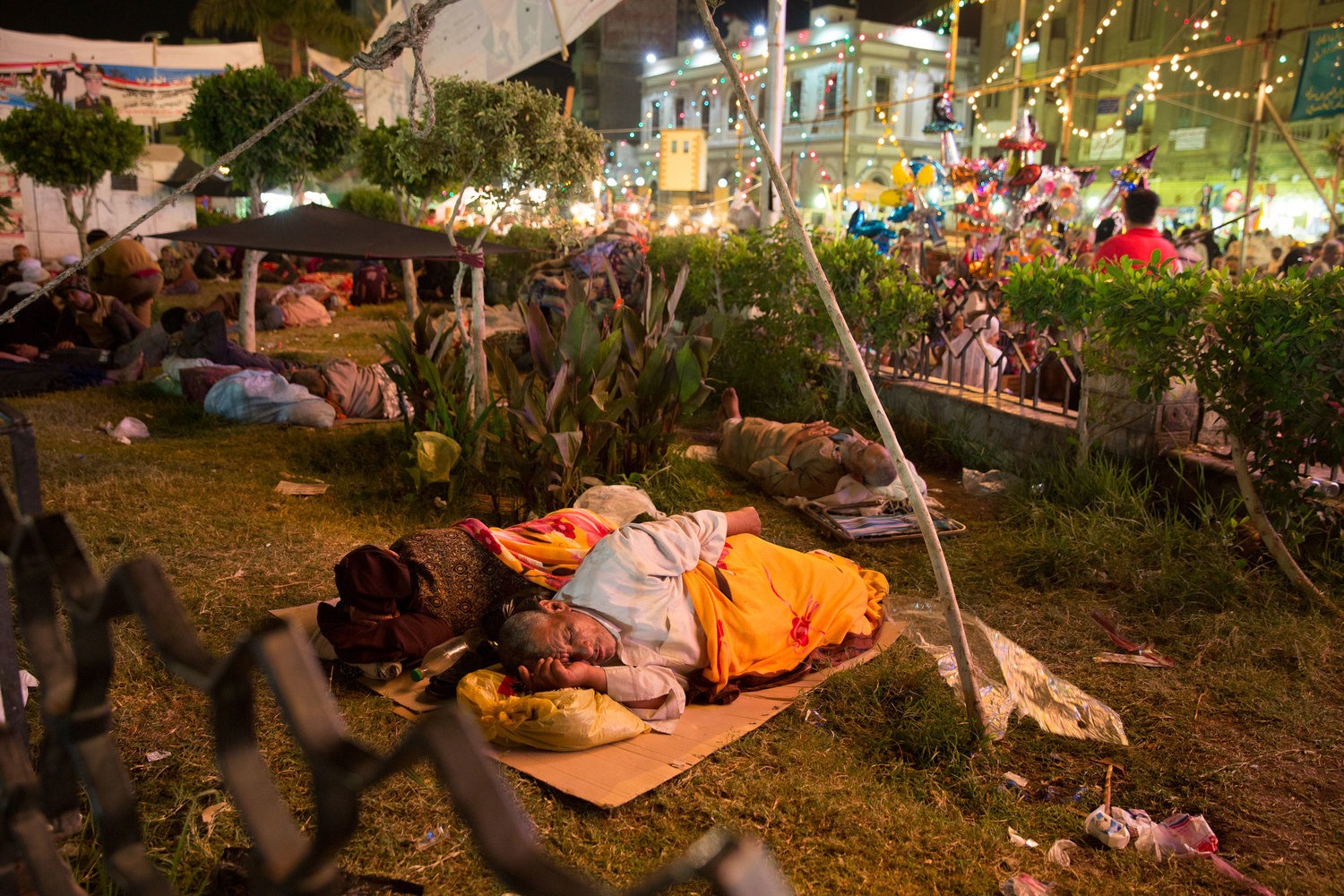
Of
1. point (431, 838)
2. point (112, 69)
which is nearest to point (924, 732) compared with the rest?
point (431, 838)

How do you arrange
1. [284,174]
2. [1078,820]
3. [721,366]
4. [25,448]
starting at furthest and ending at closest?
[284,174] → [721,366] → [1078,820] → [25,448]

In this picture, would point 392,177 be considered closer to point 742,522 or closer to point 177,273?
point 177,273

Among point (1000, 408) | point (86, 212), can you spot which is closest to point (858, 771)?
point (1000, 408)

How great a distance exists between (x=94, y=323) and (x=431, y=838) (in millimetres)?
8732

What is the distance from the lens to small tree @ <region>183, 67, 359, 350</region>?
375 inches

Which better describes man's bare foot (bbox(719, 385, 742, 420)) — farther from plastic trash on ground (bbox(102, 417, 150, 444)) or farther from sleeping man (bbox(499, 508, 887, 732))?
plastic trash on ground (bbox(102, 417, 150, 444))

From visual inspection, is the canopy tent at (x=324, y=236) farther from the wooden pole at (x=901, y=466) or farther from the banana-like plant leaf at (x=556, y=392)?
the wooden pole at (x=901, y=466)

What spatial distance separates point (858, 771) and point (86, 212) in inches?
676

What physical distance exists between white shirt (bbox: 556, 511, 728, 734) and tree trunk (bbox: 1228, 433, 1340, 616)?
8.46ft

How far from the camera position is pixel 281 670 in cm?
81

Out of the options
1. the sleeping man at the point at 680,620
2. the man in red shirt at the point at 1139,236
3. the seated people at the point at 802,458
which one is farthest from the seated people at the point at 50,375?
the man in red shirt at the point at 1139,236

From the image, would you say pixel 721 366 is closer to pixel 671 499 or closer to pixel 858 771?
pixel 671 499

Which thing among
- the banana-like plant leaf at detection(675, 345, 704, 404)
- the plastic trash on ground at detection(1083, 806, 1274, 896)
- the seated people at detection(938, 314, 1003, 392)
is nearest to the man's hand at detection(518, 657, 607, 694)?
the plastic trash on ground at detection(1083, 806, 1274, 896)

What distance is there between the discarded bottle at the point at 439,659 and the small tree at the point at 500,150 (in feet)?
7.87
